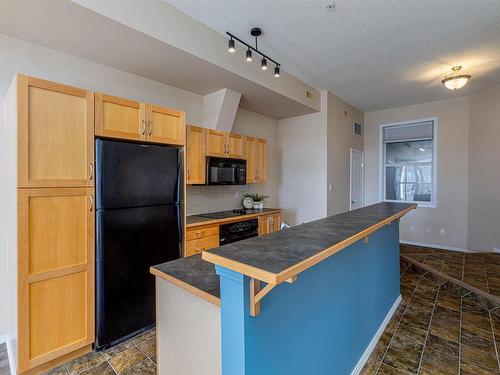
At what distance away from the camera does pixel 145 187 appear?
2.38m

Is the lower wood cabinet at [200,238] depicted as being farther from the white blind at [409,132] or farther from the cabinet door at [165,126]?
the white blind at [409,132]

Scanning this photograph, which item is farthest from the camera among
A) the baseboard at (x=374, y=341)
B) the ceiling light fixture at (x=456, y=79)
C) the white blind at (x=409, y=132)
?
the white blind at (x=409, y=132)

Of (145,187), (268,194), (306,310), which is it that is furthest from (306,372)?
(268,194)

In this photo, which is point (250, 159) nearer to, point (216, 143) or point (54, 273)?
point (216, 143)

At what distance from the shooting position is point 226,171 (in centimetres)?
369

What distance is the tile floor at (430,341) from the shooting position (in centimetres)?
199

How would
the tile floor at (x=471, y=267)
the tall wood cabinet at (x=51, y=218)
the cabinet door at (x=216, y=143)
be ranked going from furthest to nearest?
the cabinet door at (x=216, y=143) < the tile floor at (x=471, y=267) < the tall wood cabinet at (x=51, y=218)

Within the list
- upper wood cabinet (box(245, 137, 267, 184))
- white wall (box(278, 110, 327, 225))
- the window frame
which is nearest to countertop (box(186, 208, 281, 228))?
upper wood cabinet (box(245, 137, 267, 184))

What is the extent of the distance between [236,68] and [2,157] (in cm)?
239

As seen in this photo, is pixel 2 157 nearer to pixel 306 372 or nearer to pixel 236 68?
pixel 236 68

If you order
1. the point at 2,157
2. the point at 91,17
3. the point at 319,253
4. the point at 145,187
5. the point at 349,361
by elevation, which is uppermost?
the point at 91,17

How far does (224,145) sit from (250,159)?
0.63 metres

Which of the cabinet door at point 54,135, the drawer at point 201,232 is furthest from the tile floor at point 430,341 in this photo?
the cabinet door at point 54,135

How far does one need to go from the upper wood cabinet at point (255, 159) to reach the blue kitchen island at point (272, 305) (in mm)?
2363
